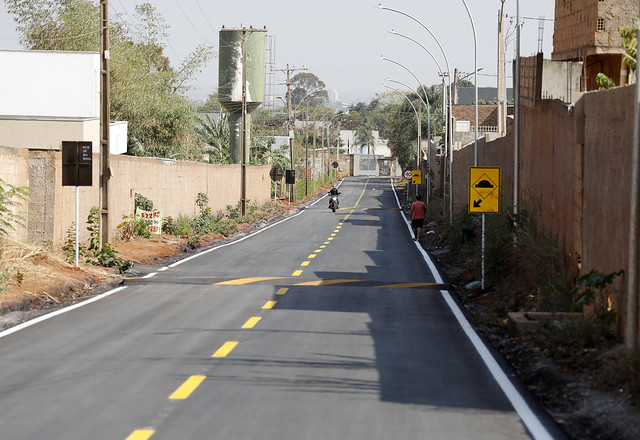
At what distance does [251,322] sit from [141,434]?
6.91 meters

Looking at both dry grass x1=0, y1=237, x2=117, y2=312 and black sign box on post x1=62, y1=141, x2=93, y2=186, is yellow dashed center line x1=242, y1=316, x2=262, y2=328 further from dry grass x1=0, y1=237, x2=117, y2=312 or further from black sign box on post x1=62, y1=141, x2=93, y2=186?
black sign box on post x1=62, y1=141, x2=93, y2=186

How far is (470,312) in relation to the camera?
16781mm

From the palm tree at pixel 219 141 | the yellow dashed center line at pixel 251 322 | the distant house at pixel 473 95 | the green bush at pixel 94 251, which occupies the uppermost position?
the distant house at pixel 473 95

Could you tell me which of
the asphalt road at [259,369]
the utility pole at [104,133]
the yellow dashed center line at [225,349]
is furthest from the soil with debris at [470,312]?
the yellow dashed center line at [225,349]

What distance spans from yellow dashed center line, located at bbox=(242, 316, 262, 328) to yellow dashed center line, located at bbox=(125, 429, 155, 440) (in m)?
6.34

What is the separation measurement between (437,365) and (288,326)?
11.9ft

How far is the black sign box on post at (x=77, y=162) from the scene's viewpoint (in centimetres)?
2200

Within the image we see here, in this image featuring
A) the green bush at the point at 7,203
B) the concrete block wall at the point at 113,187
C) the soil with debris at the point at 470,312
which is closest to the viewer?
the soil with debris at the point at 470,312

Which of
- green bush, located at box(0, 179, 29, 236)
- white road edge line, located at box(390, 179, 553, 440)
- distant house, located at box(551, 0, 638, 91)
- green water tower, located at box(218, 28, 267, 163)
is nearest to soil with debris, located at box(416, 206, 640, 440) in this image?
white road edge line, located at box(390, 179, 553, 440)

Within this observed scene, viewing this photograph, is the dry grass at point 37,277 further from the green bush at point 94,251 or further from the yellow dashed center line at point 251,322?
the yellow dashed center line at point 251,322

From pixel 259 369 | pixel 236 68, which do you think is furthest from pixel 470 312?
pixel 236 68

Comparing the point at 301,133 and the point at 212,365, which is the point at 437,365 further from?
the point at 301,133

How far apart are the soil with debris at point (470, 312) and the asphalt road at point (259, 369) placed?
42 cm

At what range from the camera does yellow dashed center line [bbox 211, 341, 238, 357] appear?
11.7 meters
